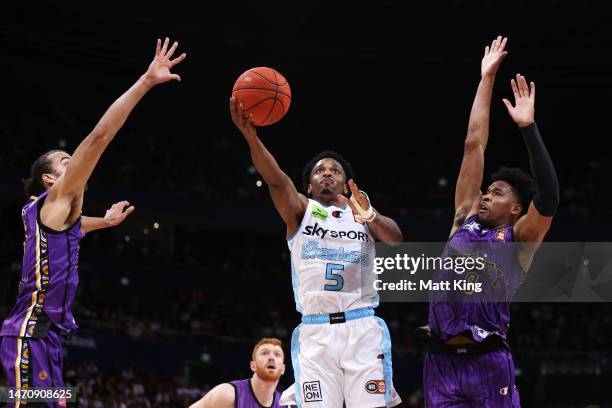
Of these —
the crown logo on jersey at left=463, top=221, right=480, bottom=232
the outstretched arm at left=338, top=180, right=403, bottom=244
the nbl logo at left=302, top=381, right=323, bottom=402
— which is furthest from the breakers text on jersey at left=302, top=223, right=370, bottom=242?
the nbl logo at left=302, top=381, right=323, bottom=402

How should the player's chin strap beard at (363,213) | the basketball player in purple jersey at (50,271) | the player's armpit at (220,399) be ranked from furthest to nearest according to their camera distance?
the player's armpit at (220,399) → the player's chin strap beard at (363,213) → the basketball player in purple jersey at (50,271)

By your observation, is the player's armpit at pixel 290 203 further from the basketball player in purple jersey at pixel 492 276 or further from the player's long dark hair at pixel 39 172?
the player's long dark hair at pixel 39 172

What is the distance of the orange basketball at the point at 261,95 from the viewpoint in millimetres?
7113

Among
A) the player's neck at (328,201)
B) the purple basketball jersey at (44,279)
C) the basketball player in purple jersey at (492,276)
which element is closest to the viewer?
the purple basketball jersey at (44,279)

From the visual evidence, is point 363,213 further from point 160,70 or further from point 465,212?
point 160,70

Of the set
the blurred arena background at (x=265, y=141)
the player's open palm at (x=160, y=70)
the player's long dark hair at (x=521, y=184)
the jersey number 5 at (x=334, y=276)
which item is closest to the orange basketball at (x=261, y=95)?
the player's open palm at (x=160, y=70)

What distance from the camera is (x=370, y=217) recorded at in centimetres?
672

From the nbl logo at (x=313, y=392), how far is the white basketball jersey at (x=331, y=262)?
2.00ft

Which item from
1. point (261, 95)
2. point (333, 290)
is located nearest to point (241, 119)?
point (261, 95)

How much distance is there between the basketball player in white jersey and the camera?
674 cm

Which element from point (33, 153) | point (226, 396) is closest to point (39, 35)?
point (33, 153)

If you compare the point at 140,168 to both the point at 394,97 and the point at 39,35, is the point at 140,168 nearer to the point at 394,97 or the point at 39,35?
the point at 39,35

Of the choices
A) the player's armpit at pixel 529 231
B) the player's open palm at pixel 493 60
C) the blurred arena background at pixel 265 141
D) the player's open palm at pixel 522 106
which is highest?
the blurred arena background at pixel 265 141

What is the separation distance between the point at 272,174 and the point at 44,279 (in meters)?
2.02
